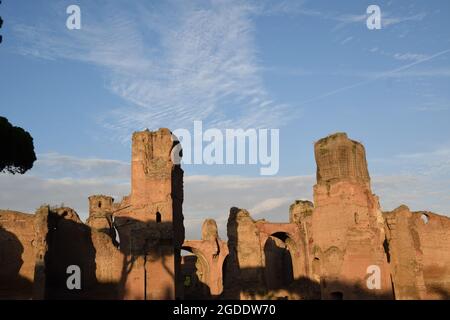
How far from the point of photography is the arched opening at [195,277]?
35619 millimetres

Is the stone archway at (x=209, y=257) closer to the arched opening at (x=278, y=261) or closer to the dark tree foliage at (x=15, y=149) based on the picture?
the arched opening at (x=278, y=261)

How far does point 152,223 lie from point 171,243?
1191 mm

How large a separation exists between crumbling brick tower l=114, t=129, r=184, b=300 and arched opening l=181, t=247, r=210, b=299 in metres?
13.4

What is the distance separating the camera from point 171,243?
21016 mm

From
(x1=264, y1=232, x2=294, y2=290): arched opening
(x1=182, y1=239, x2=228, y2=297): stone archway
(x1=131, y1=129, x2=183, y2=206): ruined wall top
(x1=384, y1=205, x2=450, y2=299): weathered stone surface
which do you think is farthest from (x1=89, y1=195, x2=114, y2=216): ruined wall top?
(x1=384, y1=205, x2=450, y2=299): weathered stone surface

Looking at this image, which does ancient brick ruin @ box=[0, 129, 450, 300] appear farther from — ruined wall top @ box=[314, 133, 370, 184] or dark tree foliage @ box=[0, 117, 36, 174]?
dark tree foliage @ box=[0, 117, 36, 174]

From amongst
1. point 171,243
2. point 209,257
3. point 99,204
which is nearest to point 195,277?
point 209,257

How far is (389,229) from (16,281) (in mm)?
18342

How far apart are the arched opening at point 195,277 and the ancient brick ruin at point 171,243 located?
8.35m

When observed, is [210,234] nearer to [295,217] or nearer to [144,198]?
[295,217]

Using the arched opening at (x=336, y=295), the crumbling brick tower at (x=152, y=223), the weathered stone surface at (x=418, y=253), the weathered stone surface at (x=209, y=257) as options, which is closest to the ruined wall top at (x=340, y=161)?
the arched opening at (x=336, y=295)

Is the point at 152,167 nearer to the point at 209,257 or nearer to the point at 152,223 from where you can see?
the point at 152,223

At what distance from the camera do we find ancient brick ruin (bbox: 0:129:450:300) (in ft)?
67.0
